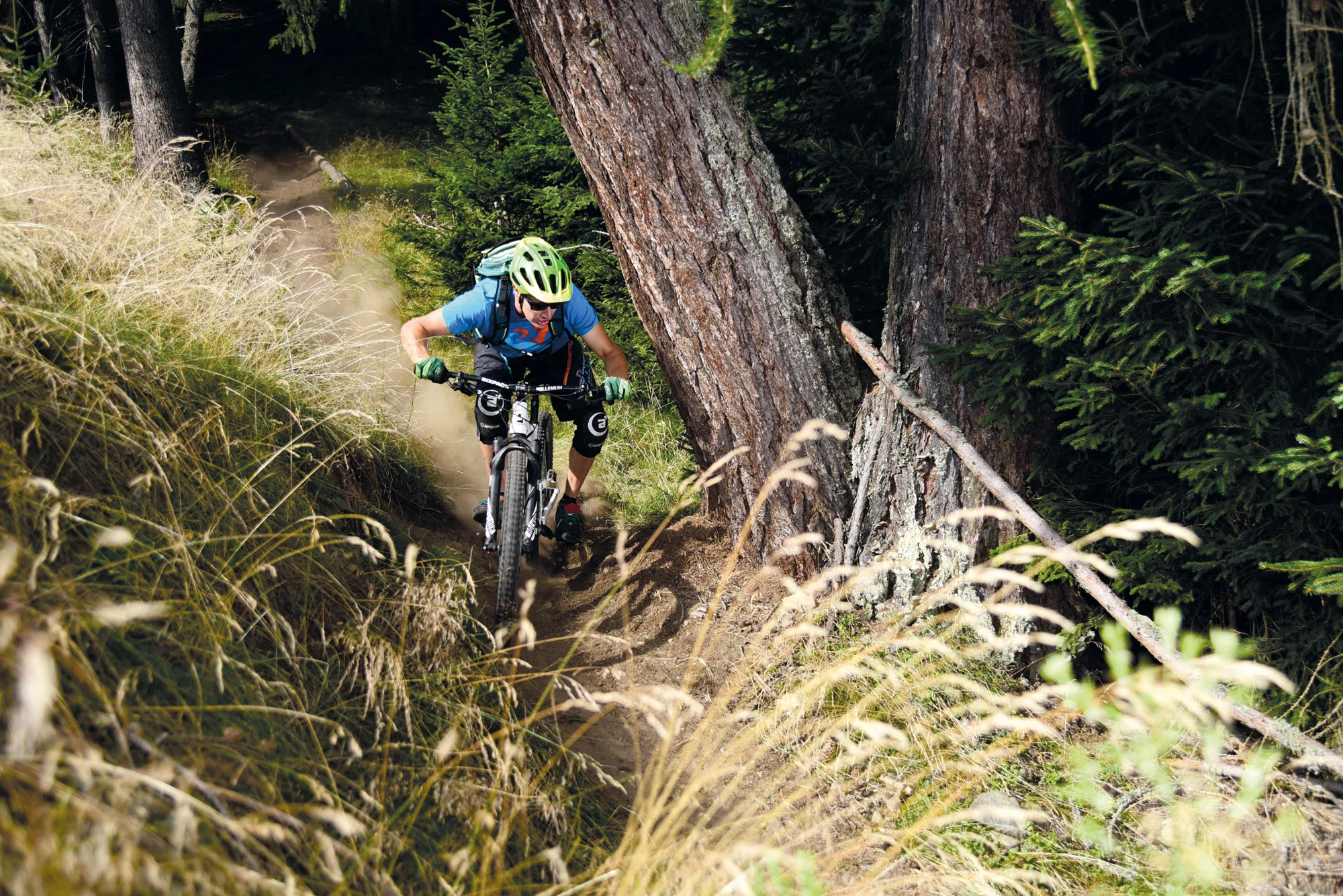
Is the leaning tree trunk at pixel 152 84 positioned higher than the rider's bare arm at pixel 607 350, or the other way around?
the leaning tree trunk at pixel 152 84

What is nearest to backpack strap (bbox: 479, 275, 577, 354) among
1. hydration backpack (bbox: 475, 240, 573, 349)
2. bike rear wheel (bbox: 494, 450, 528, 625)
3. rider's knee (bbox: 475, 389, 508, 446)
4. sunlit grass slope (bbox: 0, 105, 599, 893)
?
hydration backpack (bbox: 475, 240, 573, 349)

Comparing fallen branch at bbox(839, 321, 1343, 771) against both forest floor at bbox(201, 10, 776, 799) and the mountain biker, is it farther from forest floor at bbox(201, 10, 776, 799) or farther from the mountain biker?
the mountain biker

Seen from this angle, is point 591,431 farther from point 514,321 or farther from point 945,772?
point 945,772

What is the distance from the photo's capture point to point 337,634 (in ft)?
9.24

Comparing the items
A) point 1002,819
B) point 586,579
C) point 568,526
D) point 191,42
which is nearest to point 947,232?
point 1002,819

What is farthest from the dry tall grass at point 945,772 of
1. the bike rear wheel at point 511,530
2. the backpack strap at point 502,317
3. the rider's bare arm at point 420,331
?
the rider's bare arm at point 420,331

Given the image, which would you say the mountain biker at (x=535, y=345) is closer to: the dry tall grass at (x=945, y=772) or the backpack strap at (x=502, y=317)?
the backpack strap at (x=502, y=317)

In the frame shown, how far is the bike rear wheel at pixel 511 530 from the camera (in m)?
4.11

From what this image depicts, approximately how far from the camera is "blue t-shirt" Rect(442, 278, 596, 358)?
450 cm

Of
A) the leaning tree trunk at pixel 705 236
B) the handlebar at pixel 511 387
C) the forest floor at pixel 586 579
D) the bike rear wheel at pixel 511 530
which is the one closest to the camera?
the forest floor at pixel 586 579

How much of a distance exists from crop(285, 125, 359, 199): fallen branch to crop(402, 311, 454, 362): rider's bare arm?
330 inches

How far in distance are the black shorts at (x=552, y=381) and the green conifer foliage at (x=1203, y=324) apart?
2.30 meters

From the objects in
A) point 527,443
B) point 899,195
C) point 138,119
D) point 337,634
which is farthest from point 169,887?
point 138,119

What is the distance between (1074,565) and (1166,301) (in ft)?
3.58
